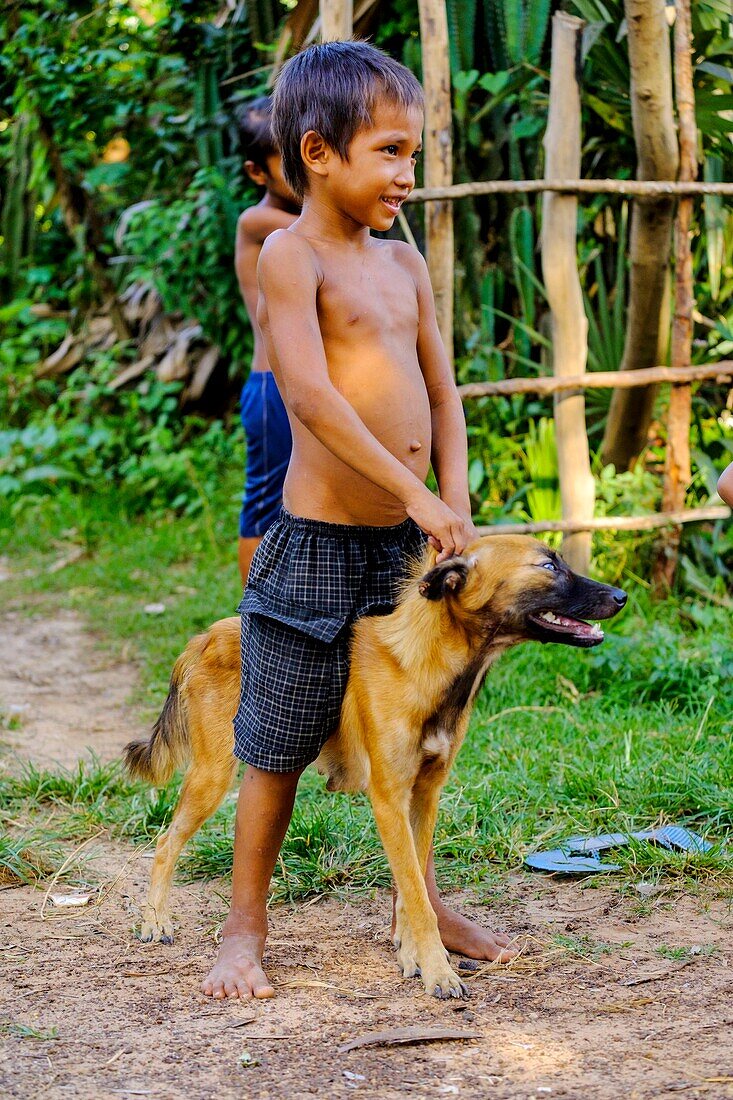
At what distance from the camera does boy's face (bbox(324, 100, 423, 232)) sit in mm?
2652

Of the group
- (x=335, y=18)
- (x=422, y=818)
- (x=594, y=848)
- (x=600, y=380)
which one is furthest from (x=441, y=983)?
(x=335, y=18)

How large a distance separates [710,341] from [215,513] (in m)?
3.61

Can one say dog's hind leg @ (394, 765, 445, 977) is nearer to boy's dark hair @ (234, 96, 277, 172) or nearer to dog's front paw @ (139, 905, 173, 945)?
dog's front paw @ (139, 905, 173, 945)

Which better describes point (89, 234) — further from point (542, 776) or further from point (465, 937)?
point (465, 937)

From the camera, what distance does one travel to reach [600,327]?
6.58 meters

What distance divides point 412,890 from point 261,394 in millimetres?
2693

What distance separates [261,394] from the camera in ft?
16.4

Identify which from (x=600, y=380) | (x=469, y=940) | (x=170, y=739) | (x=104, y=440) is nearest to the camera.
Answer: (x=469, y=940)

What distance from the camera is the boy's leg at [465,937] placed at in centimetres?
302

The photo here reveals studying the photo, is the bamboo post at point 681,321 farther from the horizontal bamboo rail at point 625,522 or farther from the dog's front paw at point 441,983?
the dog's front paw at point 441,983

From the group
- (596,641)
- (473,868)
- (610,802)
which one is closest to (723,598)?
(610,802)

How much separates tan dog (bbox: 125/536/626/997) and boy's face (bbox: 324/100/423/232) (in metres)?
0.80

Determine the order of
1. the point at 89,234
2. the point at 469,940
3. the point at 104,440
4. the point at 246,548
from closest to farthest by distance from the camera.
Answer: the point at 469,940
the point at 246,548
the point at 104,440
the point at 89,234

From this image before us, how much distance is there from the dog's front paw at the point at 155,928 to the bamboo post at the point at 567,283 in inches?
117
